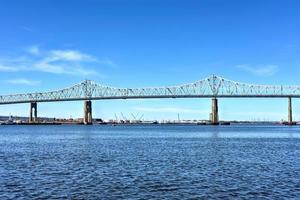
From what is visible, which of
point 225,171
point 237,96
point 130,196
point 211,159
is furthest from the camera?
point 237,96

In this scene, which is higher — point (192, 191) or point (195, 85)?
point (195, 85)

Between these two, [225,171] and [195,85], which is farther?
[195,85]

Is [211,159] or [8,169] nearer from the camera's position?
[8,169]

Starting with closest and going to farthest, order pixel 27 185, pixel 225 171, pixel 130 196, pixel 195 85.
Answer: pixel 130 196
pixel 27 185
pixel 225 171
pixel 195 85

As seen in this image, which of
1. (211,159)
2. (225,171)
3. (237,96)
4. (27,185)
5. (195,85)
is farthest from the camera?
(195,85)

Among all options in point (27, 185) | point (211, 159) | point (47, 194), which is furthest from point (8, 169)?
point (211, 159)

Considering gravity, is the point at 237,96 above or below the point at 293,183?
above

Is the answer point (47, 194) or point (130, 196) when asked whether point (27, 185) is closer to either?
point (47, 194)

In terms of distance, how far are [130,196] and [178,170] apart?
893 cm

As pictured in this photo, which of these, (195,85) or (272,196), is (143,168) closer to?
(272,196)

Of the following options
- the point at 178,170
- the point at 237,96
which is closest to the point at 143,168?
the point at 178,170

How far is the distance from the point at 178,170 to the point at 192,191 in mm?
7331

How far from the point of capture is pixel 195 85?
193375 mm

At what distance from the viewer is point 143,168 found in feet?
100
